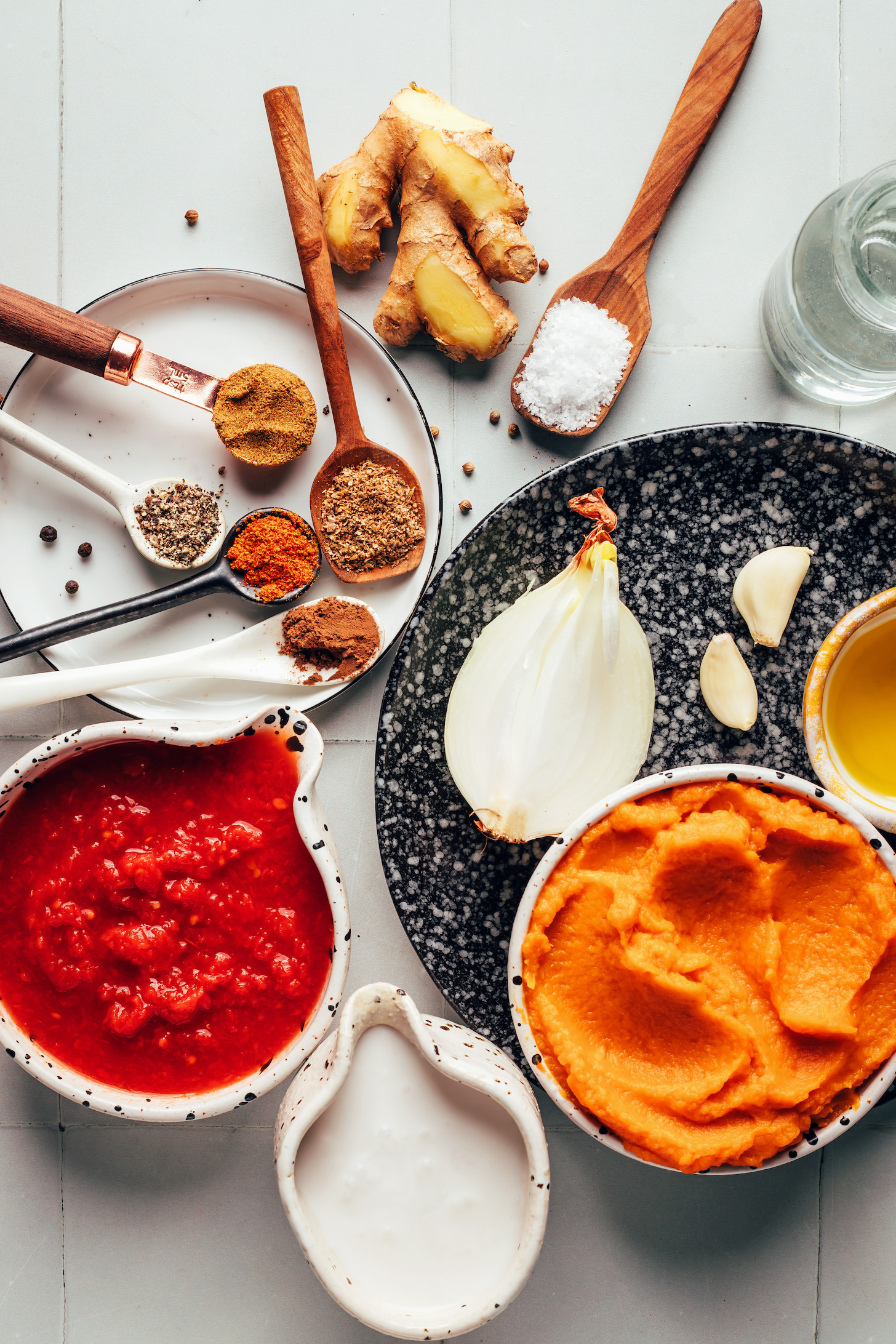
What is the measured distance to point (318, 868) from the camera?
3.43 feet

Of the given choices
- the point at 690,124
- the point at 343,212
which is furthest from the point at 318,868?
the point at 690,124

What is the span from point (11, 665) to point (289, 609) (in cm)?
49

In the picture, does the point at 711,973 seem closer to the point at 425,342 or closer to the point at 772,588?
the point at 772,588

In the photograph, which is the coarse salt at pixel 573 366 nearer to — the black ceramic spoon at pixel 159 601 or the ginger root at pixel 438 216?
the ginger root at pixel 438 216

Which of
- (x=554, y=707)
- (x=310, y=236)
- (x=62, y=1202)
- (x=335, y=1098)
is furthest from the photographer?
(x=62, y=1202)

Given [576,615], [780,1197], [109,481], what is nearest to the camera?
[576,615]

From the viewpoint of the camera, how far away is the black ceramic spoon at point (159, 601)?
1236 millimetres

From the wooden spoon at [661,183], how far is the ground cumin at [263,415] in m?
0.34

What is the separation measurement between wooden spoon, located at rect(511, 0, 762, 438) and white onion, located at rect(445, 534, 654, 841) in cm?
33

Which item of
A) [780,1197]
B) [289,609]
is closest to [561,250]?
[289,609]

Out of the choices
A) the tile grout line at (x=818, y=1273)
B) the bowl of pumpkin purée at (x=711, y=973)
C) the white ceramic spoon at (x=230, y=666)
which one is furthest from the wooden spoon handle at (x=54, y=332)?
the tile grout line at (x=818, y=1273)

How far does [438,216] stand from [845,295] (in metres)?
0.61

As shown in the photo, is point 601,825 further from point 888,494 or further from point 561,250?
point 561,250

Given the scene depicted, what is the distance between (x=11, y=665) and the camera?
135 centimetres
